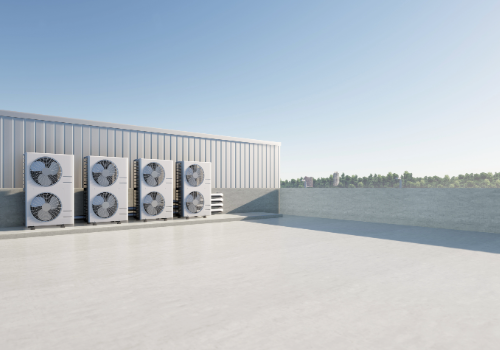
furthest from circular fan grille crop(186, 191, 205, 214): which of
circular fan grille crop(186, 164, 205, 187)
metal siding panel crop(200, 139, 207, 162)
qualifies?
metal siding panel crop(200, 139, 207, 162)

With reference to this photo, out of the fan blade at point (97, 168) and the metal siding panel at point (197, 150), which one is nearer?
the fan blade at point (97, 168)

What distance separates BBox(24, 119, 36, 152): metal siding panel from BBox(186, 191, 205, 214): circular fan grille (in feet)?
15.1

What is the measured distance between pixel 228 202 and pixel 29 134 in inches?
266

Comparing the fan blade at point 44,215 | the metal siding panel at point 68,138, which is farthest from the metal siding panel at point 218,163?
→ the fan blade at point 44,215

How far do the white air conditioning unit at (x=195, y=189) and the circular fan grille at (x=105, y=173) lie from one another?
216 cm

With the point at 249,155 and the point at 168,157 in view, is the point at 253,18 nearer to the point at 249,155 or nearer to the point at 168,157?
the point at 249,155

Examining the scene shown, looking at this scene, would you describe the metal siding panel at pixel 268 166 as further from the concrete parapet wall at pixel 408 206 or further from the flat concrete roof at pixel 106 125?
the concrete parapet wall at pixel 408 206

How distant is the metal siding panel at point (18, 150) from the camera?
8539 mm

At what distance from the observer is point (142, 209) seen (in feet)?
31.2

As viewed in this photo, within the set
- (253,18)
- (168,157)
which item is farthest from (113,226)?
(253,18)

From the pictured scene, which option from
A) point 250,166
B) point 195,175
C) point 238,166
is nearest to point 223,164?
point 238,166

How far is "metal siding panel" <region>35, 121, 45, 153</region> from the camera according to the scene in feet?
28.9

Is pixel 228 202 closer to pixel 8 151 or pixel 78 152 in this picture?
pixel 78 152

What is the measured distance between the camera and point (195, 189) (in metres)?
10.6
